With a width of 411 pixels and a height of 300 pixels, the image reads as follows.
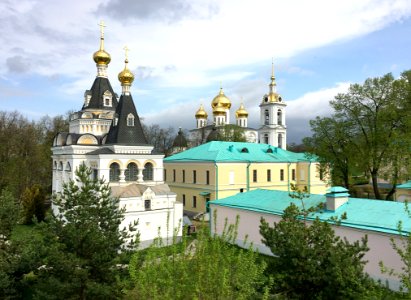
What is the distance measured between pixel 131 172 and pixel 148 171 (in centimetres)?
120

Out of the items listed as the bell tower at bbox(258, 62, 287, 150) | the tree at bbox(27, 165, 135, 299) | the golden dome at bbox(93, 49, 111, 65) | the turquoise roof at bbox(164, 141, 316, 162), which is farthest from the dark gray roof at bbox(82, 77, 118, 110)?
the bell tower at bbox(258, 62, 287, 150)

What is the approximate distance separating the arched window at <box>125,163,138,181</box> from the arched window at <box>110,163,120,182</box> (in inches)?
23.9

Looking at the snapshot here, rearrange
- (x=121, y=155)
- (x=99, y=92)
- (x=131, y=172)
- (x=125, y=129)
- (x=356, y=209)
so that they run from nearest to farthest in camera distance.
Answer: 1. (x=356, y=209)
2. (x=121, y=155)
3. (x=131, y=172)
4. (x=125, y=129)
5. (x=99, y=92)

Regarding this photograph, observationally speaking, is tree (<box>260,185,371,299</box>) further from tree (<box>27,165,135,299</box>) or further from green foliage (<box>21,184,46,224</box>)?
green foliage (<box>21,184,46,224</box>)

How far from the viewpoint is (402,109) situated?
19688 millimetres

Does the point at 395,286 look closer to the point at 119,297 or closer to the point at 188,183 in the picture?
the point at 119,297

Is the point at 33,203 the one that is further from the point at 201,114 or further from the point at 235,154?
the point at 201,114

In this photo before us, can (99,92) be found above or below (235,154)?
above


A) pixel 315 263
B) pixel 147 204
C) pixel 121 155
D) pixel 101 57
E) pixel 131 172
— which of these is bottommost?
pixel 147 204

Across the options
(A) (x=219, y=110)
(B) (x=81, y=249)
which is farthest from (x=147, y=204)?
(A) (x=219, y=110)

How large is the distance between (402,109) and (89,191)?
17.9 m

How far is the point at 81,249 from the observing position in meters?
9.38

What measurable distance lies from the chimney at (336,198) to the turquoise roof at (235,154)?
41.1 feet

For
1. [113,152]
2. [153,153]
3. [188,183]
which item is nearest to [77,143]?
[113,152]
